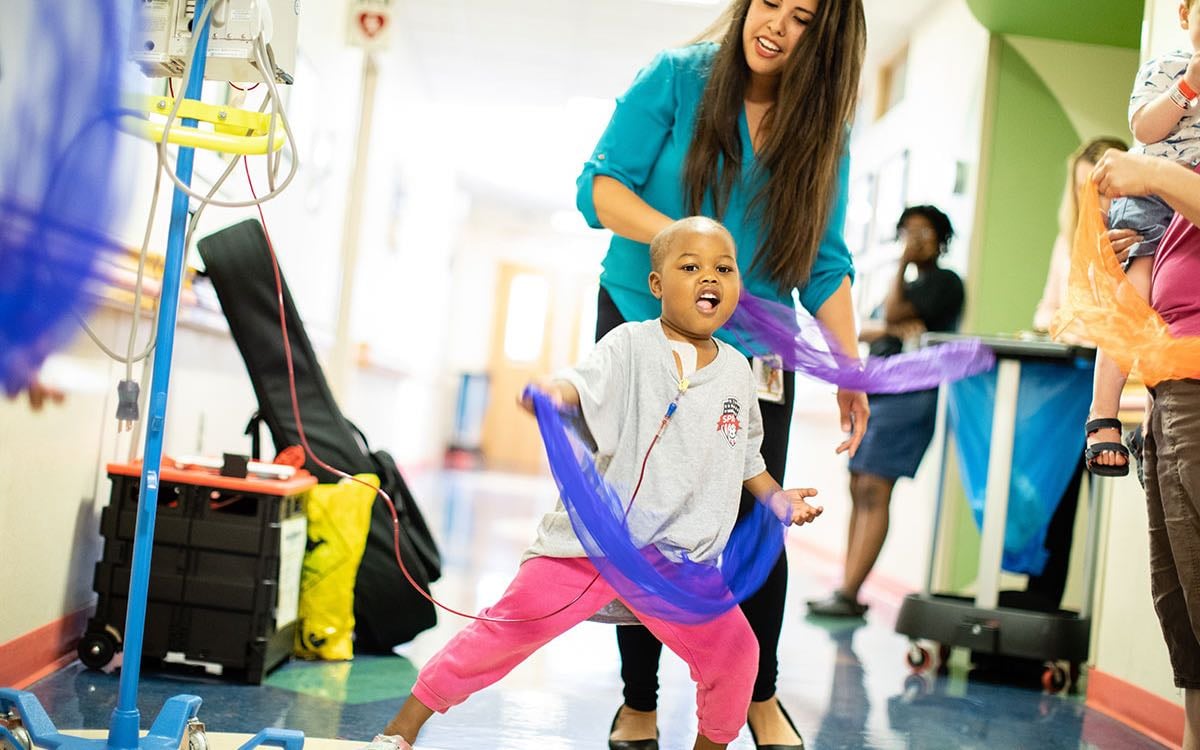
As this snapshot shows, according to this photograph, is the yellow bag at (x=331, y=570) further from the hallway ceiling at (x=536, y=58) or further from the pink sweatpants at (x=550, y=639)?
the hallway ceiling at (x=536, y=58)

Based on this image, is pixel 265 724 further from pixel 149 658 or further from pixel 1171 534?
pixel 1171 534

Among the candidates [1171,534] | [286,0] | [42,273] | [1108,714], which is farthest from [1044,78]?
[42,273]

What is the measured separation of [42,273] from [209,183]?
197 cm

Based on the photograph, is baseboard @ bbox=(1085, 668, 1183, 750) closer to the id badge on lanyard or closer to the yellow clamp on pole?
the id badge on lanyard

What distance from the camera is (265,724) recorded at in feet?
7.17

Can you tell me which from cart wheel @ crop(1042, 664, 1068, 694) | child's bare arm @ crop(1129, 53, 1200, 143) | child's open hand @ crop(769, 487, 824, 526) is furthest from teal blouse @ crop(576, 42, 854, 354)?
cart wheel @ crop(1042, 664, 1068, 694)

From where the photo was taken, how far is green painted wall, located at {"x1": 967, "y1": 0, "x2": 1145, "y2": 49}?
428 centimetres

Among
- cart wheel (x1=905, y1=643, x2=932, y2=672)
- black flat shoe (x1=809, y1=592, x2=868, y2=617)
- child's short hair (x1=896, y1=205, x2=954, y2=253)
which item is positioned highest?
child's short hair (x1=896, y1=205, x2=954, y2=253)

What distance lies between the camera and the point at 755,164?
207 cm

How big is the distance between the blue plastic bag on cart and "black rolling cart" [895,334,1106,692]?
0.23ft

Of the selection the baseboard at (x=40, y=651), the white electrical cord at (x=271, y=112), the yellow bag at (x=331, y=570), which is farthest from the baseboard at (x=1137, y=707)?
the baseboard at (x=40, y=651)

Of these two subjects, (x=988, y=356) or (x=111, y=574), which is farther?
(x=111, y=574)

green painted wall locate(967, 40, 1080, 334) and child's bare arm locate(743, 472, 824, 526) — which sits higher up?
green painted wall locate(967, 40, 1080, 334)

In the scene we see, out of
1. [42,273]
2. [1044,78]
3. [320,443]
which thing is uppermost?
[1044,78]
